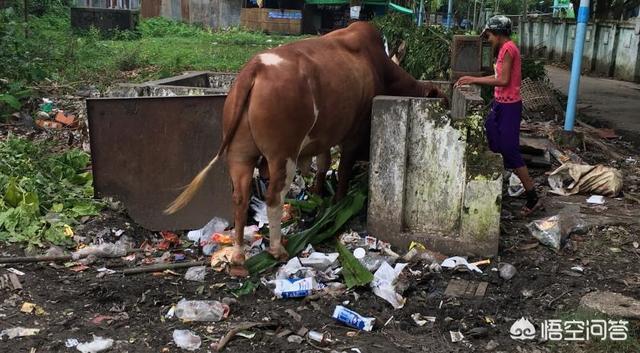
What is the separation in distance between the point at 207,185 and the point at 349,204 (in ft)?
4.17

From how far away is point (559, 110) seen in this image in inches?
415

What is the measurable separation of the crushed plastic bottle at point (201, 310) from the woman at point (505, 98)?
2.86m

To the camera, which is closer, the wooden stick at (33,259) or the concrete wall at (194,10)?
the wooden stick at (33,259)

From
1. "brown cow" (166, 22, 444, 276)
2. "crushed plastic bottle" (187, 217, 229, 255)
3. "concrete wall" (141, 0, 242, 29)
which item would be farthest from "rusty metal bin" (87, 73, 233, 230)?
"concrete wall" (141, 0, 242, 29)

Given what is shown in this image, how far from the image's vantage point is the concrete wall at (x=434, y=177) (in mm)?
4984

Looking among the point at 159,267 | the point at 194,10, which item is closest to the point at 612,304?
the point at 159,267

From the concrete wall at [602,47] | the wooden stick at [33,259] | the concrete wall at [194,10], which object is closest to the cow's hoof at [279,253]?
the wooden stick at [33,259]

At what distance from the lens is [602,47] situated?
19.4m

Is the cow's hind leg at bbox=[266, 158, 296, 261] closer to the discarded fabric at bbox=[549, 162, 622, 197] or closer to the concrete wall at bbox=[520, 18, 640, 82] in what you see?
the discarded fabric at bbox=[549, 162, 622, 197]

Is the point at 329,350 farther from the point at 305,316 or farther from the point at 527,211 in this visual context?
the point at 527,211

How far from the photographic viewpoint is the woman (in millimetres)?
5609

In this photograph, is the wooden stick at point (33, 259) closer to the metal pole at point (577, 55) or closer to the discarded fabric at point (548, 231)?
the discarded fabric at point (548, 231)

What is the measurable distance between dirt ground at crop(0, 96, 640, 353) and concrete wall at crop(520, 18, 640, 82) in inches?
532

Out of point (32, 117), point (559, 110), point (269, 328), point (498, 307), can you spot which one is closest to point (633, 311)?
point (498, 307)
